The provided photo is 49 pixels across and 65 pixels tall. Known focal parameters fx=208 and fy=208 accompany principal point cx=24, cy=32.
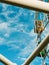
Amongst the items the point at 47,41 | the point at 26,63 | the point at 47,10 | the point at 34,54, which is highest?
the point at 47,10

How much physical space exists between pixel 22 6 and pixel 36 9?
0.14 meters

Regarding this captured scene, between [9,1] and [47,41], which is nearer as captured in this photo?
[9,1]

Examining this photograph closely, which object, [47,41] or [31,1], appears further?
[47,41]

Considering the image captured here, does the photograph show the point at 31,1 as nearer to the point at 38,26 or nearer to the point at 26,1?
the point at 26,1

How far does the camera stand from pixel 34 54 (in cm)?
337

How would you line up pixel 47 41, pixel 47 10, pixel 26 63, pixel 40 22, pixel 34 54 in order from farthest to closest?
pixel 40 22 → pixel 26 63 → pixel 34 54 → pixel 47 41 → pixel 47 10

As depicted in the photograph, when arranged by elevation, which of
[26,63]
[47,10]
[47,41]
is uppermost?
[47,10]

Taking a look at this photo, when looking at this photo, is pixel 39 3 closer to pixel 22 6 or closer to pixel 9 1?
pixel 22 6

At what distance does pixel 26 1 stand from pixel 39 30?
677 inches

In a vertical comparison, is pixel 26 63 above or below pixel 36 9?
below

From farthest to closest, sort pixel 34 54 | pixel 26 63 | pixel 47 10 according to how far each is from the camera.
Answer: pixel 26 63
pixel 34 54
pixel 47 10

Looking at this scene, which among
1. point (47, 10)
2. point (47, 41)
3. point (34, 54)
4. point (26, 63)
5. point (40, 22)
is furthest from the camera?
point (40, 22)

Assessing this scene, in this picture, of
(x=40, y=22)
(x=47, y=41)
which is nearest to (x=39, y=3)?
(x=47, y=41)

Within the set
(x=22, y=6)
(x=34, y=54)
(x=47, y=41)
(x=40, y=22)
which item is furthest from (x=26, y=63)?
(x=40, y=22)
